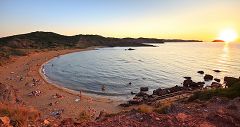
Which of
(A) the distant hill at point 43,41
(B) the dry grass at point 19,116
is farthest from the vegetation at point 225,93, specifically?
(A) the distant hill at point 43,41

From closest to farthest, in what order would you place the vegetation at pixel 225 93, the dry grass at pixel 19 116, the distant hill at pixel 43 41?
the dry grass at pixel 19 116 < the vegetation at pixel 225 93 < the distant hill at pixel 43 41

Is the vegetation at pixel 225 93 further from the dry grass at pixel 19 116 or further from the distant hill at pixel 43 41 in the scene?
the distant hill at pixel 43 41

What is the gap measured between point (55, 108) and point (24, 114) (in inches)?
→ 670

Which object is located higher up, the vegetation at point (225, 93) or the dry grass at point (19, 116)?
the dry grass at point (19, 116)

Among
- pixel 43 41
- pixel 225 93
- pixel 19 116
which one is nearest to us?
pixel 19 116

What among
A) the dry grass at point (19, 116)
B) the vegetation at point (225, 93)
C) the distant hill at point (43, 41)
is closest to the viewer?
the dry grass at point (19, 116)

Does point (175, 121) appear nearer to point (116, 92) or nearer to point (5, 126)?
point (5, 126)

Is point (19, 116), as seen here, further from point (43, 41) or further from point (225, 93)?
point (43, 41)

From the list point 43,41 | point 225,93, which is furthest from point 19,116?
point 43,41

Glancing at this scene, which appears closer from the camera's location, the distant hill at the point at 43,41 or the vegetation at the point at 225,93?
the vegetation at the point at 225,93

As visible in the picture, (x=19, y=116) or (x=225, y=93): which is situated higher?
(x=19, y=116)

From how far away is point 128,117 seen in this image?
12.2 m

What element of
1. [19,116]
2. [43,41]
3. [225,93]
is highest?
[43,41]

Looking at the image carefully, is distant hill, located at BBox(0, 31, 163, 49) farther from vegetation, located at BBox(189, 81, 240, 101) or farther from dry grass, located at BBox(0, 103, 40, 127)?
dry grass, located at BBox(0, 103, 40, 127)
